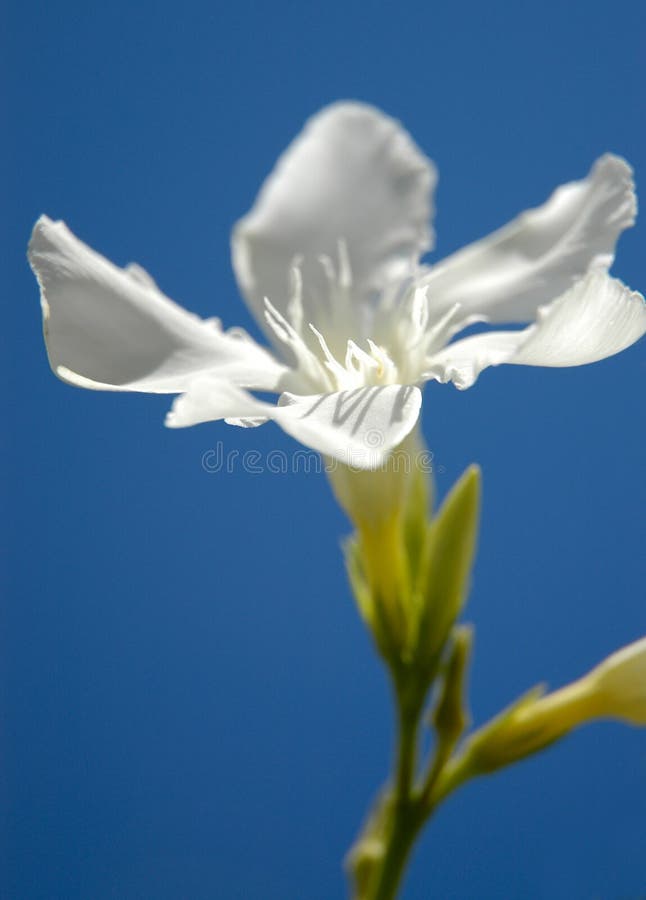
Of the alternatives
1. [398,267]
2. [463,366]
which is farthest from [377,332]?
[463,366]

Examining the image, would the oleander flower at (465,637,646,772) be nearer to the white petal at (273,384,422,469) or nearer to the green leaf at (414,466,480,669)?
the green leaf at (414,466,480,669)

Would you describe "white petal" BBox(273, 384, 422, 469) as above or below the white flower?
below

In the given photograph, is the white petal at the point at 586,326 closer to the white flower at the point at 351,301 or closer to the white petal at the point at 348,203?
the white flower at the point at 351,301

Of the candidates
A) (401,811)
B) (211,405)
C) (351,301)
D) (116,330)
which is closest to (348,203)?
(351,301)

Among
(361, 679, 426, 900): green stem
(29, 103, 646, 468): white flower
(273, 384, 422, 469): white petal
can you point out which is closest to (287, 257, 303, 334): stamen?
(29, 103, 646, 468): white flower

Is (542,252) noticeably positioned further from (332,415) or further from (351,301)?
(332,415)

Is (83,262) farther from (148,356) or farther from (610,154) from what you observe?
(610,154)

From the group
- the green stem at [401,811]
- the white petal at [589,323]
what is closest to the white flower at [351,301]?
the white petal at [589,323]
